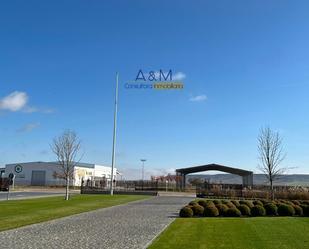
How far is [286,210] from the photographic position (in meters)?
20.2

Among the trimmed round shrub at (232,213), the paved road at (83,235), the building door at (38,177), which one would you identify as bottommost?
the paved road at (83,235)

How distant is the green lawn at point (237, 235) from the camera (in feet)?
37.1

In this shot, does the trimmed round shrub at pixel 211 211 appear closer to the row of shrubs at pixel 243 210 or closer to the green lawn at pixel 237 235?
the row of shrubs at pixel 243 210

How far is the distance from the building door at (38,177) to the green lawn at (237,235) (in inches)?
3282

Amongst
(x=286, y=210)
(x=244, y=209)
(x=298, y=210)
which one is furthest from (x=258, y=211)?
(x=298, y=210)

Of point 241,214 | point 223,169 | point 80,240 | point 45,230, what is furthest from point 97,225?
point 223,169

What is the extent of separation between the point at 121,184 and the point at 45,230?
59023mm

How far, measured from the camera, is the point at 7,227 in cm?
1468

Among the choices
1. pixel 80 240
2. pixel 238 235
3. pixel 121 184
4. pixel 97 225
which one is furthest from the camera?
pixel 121 184

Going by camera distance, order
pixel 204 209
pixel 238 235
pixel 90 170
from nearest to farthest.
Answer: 1. pixel 238 235
2. pixel 204 209
3. pixel 90 170

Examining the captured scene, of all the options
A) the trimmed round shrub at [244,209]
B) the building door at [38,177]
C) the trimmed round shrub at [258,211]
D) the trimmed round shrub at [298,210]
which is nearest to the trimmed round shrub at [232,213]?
the trimmed round shrub at [244,209]

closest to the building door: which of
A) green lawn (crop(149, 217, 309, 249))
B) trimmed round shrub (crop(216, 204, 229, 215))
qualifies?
trimmed round shrub (crop(216, 204, 229, 215))

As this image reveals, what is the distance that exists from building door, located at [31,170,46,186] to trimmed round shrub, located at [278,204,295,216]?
81597 millimetres

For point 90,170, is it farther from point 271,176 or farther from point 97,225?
point 97,225
